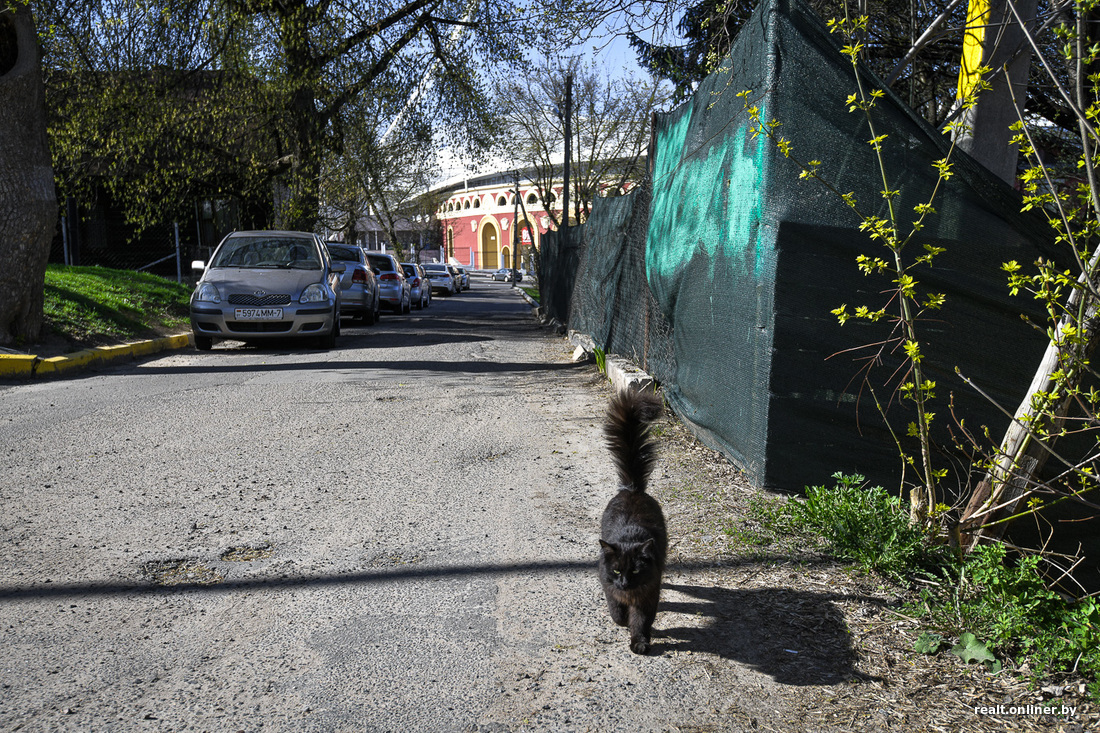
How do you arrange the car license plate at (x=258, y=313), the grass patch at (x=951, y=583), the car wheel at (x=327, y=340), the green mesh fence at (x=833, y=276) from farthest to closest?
the car wheel at (x=327, y=340)
the car license plate at (x=258, y=313)
the green mesh fence at (x=833, y=276)
the grass patch at (x=951, y=583)

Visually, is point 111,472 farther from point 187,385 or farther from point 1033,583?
point 1033,583

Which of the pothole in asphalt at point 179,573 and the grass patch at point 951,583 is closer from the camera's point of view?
the grass patch at point 951,583

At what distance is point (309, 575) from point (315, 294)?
9081 millimetres

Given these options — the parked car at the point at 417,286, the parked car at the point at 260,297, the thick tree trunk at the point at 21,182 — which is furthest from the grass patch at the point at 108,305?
the parked car at the point at 417,286

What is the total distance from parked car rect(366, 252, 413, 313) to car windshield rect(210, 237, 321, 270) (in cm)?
813

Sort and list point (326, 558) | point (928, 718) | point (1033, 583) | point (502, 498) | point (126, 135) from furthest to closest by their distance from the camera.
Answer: point (126, 135), point (502, 498), point (326, 558), point (1033, 583), point (928, 718)

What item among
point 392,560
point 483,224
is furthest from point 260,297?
point 483,224

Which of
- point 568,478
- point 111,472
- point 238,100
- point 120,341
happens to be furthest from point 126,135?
point 568,478

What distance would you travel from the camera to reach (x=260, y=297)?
11.8m

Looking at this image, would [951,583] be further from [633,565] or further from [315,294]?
[315,294]

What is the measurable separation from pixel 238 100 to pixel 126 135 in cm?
240

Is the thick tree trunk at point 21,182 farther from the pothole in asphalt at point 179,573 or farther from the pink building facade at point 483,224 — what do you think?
the pink building facade at point 483,224

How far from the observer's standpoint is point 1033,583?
3227mm

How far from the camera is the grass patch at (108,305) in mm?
10844
